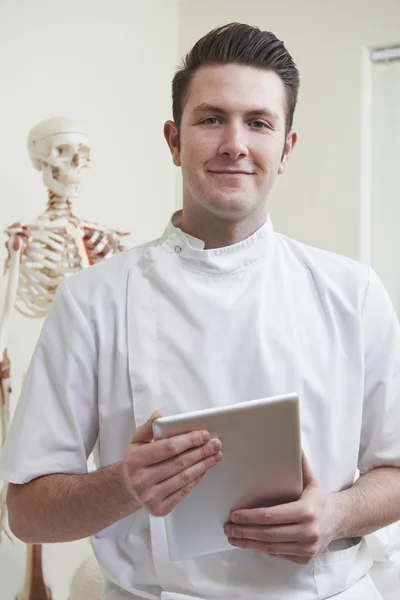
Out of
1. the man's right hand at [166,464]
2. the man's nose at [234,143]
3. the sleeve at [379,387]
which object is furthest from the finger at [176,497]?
the man's nose at [234,143]

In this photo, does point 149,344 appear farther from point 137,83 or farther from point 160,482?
point 137,83

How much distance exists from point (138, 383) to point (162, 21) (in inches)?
106

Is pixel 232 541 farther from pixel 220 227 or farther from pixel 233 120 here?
pixel 233 120

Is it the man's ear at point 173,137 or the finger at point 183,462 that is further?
the man's ear at point 173,137

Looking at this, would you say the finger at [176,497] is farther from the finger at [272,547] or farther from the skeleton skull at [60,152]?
the skeleton skull at [60,152]

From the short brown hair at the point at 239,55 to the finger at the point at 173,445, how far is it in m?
0.68

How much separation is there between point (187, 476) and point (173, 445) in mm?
59

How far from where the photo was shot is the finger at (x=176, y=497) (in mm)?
1009

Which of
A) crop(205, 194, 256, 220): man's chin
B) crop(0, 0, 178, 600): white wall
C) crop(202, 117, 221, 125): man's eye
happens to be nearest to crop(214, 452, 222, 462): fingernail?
crop(205, 194, 256, 220): man's chin

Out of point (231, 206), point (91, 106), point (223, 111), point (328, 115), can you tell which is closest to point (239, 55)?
point (223, 111)

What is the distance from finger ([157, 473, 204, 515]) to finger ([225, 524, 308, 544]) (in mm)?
130

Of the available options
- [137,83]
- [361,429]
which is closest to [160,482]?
[361,429]

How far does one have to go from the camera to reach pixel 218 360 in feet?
4.23

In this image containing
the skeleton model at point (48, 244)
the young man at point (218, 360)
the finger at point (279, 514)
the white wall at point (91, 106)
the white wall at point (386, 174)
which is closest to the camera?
the finger at point (279, 514)
